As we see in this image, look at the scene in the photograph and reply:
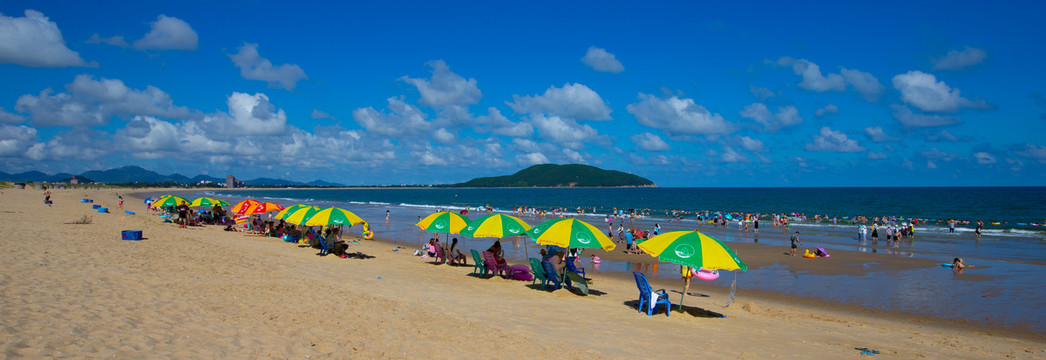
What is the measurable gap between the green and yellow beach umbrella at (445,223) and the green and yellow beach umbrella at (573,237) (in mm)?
3752

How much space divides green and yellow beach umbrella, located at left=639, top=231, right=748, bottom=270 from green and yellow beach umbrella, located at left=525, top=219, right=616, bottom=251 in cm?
228

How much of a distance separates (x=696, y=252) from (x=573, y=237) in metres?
3.37

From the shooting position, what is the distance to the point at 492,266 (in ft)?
48.7

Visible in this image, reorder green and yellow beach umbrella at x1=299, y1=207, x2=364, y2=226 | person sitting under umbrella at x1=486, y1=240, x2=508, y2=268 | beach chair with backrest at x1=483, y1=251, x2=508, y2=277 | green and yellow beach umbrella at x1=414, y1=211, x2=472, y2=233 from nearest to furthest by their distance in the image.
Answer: beach chair with backrest at x1=483, y1=251, x2=508, y2=277
person sitting under umbrella at x1=486, y1=240, x2=508, y2=268
green and yellow beach umbrella at x1=414, y1=211, x2=472, y2=233
green and yellow beach umbrella at x1=299, y1=207, x2=364, y2=226

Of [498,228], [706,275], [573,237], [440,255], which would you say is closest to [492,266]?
[498,228]

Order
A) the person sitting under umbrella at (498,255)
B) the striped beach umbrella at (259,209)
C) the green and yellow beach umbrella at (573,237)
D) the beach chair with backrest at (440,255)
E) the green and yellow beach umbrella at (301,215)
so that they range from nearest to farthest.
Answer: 1. the green and yellow beach umbrella at (573,237)
2. the person sitting under umbrella at (498,255)
3. the beach chair with backrest at (440,255)
4. the green and yellow beach umbrella at (301,215)
5. the striped beach umbrella at (259,209)

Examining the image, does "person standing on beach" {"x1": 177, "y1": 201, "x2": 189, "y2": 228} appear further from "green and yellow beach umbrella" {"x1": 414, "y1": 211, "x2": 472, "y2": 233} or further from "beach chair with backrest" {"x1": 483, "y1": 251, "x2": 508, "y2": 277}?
"beach chair with backrest" {"x1": 483, "y1": 251, "x2": 508, "y2": 277}

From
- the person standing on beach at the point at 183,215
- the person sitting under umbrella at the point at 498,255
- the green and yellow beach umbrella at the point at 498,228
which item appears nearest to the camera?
the green and yellow beach umbrella at the point at 498,228

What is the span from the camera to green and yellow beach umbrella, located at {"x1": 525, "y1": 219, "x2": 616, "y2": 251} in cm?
1255

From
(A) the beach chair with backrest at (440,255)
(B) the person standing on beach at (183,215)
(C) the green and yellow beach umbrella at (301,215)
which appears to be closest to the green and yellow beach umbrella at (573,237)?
(A) the beach chair with backrest at (440,255)

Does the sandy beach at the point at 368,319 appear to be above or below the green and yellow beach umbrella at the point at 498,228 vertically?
below

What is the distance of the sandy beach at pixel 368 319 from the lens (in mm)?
6648

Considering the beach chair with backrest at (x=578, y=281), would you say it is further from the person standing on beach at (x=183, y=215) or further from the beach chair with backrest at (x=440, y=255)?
the person standing on beach at (x=183, y=215)

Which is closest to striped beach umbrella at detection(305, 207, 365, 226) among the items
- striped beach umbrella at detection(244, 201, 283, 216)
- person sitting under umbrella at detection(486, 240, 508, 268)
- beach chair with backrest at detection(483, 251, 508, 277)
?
person sitting under umbrella at detection(486, 240, 508, 268)
